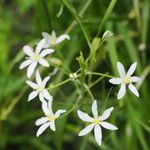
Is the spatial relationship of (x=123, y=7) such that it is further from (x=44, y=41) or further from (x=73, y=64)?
(x=44, y=41)

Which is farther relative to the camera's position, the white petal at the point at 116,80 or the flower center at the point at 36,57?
the flower center at the point at 36,57

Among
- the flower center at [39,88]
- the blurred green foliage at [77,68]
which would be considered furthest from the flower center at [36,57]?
the blurred green foliage at [77,68]

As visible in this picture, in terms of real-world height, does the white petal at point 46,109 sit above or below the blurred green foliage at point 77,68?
below

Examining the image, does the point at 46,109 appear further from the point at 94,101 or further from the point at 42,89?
the point at 94,101

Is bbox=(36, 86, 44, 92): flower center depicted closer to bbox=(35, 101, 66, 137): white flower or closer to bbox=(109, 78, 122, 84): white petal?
bbox=(35, 101, 66, 137): white flower

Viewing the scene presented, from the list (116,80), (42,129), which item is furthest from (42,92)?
(116,80)

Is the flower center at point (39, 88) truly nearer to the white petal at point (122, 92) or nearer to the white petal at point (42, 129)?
the white petal at point (42, 129)

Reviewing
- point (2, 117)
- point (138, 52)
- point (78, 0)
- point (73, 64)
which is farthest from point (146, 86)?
point (2, 117)

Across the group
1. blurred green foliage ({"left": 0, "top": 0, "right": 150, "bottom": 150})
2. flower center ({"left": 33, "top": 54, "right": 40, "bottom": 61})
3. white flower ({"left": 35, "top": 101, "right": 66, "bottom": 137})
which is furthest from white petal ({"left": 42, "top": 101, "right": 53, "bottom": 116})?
blurred green foliage ({"left": 0, "top": 0, "right": 150, "bottom": 150})
